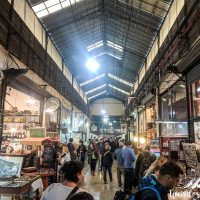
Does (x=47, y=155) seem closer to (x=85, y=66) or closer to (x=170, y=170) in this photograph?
(x=170, y=170)

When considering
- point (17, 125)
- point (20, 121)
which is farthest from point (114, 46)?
point (17, 125)

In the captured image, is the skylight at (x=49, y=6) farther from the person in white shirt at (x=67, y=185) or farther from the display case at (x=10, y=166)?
the person in white shirt at (x=67, y=185)

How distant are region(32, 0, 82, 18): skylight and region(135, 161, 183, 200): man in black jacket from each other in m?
9.27

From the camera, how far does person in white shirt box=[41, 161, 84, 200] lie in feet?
8.64

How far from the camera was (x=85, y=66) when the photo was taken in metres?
19.0

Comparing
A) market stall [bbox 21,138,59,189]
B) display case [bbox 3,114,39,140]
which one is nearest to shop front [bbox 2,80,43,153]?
display case [bbox 3,114,39,140]

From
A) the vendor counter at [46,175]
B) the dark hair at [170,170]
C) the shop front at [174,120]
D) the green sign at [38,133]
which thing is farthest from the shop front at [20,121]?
the dark hair at [170,170]

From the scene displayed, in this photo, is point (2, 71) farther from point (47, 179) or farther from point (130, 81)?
point (130, 81)

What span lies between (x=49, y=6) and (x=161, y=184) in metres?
9.64

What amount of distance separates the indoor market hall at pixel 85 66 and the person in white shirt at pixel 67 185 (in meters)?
0.01

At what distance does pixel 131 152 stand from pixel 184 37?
14.3ft

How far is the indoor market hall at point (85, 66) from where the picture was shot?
4.83 metres

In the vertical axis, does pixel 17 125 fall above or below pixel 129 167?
above

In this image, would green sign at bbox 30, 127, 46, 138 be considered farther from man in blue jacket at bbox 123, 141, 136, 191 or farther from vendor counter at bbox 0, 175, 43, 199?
man in blue jacket at bbox 123, 141, 136, 191
